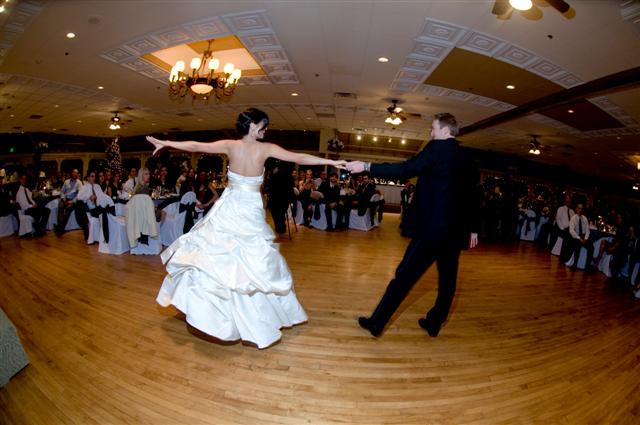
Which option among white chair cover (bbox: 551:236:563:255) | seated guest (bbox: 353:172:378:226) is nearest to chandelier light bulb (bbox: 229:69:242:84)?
seated guest (bbox: 353:172:378:226)

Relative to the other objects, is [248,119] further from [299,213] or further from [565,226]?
[565,226]

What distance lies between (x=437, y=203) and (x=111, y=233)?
463 centimetres

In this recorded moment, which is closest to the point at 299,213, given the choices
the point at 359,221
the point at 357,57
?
the point at 359,221

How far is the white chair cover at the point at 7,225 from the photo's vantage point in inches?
212

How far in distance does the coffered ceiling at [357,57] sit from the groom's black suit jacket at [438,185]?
271cm

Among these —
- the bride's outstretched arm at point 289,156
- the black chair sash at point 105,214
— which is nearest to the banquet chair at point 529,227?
the bride's outstretched arm at point 289,156

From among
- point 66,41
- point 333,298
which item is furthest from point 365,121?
point 333,298

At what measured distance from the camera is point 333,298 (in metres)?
3.31

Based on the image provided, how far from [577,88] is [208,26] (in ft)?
22.3

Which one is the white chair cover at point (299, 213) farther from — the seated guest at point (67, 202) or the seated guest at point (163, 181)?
the seated guest at point (67, 202)

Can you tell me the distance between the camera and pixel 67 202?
19.6 ft

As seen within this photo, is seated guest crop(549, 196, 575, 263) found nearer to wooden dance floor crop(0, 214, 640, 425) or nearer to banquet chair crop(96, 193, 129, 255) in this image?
wooden dance floor crop(0, 214, 640, 425)

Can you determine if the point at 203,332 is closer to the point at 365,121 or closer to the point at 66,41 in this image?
the point at 66,41

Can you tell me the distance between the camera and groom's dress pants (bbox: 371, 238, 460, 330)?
7.49 ft
